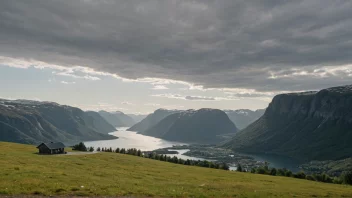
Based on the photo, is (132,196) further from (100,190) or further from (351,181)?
(351,181)

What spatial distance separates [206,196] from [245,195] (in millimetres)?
7370

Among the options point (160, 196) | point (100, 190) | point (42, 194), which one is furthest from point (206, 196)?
point (42, 194)

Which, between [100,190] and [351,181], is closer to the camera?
[100,190]

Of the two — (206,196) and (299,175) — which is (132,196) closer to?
(206,196)

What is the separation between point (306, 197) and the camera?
44.7 metres

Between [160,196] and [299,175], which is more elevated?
[160,196]

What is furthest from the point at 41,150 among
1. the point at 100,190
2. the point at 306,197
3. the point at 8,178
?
the point at 306,197

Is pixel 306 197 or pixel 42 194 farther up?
pixel 42 194

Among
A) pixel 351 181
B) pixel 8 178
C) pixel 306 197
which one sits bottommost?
pixel 351 181

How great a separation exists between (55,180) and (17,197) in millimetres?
9721

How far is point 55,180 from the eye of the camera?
37.1 meters

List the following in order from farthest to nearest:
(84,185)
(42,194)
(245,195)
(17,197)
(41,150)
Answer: (41,150), (245,195), (84,185), (42,194), (17,197)

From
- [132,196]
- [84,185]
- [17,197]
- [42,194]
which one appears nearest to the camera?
[17,197]

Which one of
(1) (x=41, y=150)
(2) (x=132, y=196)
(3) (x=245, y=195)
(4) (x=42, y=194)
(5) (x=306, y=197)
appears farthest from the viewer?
(1) (x=41, y=150)
